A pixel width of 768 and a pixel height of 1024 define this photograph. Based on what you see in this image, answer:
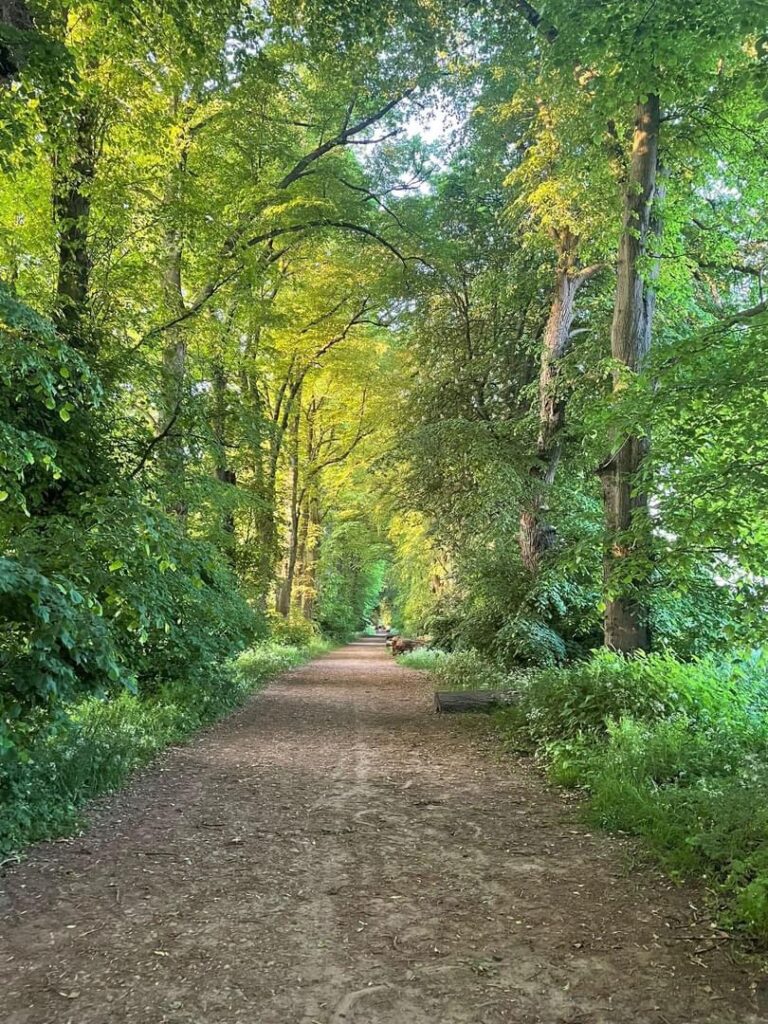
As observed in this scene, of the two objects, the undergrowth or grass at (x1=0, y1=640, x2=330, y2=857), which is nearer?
the undergrowth

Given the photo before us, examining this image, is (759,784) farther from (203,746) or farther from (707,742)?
(203,746)

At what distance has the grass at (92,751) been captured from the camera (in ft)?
16.0

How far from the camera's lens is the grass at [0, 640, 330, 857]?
192 inches

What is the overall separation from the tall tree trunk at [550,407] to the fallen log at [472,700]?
3.11 metres

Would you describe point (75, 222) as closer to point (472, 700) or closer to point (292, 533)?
point (472, 700)

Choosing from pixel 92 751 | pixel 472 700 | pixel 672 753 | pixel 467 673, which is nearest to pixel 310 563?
pixel 467 673

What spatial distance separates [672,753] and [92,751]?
5285mm

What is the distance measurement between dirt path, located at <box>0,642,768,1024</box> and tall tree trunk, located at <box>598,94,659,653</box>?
9.80ft

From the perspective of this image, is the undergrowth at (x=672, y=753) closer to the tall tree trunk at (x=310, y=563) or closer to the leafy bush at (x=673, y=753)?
the leafy bush at (x=673, y=753)

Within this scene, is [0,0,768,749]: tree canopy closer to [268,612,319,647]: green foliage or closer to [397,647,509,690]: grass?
[397,647,509,690]: grass

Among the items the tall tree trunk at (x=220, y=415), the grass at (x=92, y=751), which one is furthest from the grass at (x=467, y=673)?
the tall tree trunk at (x=220, y=415)

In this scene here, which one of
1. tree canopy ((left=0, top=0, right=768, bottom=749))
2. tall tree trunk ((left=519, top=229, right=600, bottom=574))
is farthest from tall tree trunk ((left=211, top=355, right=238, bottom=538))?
tall tree trunk ((left=519, top=229, right=600, bottom=574))

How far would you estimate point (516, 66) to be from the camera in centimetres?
930

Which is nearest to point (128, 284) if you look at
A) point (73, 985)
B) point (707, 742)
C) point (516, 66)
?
point (516, 66)
